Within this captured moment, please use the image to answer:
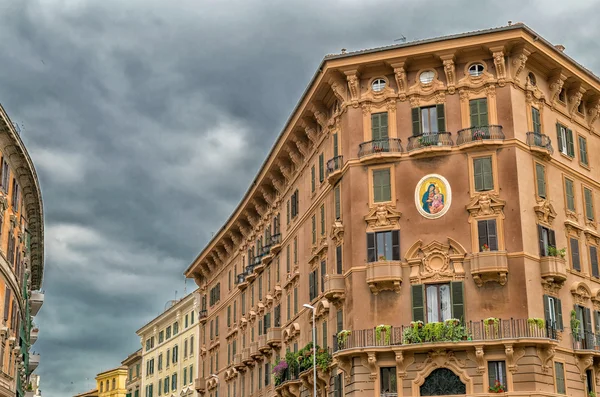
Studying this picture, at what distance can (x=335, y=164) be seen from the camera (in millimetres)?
52500

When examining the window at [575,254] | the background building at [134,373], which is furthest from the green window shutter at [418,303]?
the background building at [134,373]

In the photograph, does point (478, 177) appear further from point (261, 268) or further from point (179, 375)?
point (179, 375)

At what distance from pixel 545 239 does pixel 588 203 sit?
6.75 metres

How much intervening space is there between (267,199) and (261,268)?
18.5ft

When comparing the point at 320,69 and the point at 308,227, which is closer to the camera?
the point at 320,69

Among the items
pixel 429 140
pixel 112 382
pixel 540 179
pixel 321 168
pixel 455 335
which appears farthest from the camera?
pixel 112 382

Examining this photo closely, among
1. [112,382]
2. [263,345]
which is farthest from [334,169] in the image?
[112,382]

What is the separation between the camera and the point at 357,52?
51.1m

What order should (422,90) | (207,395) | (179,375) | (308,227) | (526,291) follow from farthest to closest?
1. (179,375)
2. (207,395)
3. (308,227)
4. (422,90)
5. (526,291)

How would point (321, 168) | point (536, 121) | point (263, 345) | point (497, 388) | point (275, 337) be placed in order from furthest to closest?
point (263, 345) < point (275, 337) < point (321, 168) < point (536, 121) < point (497, 388)

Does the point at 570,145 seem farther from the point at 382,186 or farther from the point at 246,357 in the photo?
the point at 246,357

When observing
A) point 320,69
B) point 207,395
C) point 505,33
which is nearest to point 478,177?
point 505,33

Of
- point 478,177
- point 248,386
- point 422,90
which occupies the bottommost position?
point 248,386

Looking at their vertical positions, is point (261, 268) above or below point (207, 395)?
above
